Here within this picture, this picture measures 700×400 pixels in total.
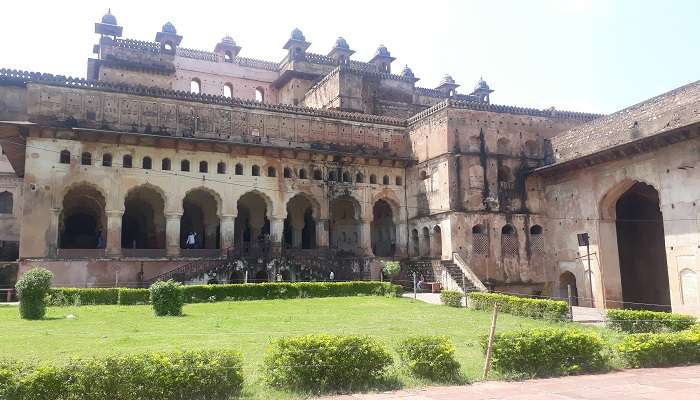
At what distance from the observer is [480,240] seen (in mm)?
28734

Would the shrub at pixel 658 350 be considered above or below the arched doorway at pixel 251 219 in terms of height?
below

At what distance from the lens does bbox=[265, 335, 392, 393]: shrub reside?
8609 millimetres

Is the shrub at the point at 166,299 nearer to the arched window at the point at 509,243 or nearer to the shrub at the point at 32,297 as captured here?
the shrub at the point at 32,297

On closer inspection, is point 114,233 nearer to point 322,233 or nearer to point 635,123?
point 322,233

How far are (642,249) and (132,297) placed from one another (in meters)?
23.9

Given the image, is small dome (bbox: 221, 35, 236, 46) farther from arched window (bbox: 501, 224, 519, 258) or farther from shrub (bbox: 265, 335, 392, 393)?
shrub (bbox: 265, 335, 392, 393)

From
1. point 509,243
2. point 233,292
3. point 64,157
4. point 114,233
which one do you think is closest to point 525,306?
point 233,292

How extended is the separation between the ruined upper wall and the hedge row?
11230 mm

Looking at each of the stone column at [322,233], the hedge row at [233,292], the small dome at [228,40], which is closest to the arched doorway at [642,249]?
the hedge row at [233,292]

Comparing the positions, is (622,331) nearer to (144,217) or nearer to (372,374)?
(372,374)

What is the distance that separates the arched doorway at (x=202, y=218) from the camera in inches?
1202

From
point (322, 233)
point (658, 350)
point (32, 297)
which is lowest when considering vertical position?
point (658, 350)

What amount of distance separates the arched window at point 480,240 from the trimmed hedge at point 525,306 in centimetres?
761

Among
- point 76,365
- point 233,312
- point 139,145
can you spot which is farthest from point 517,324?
point 139,145
